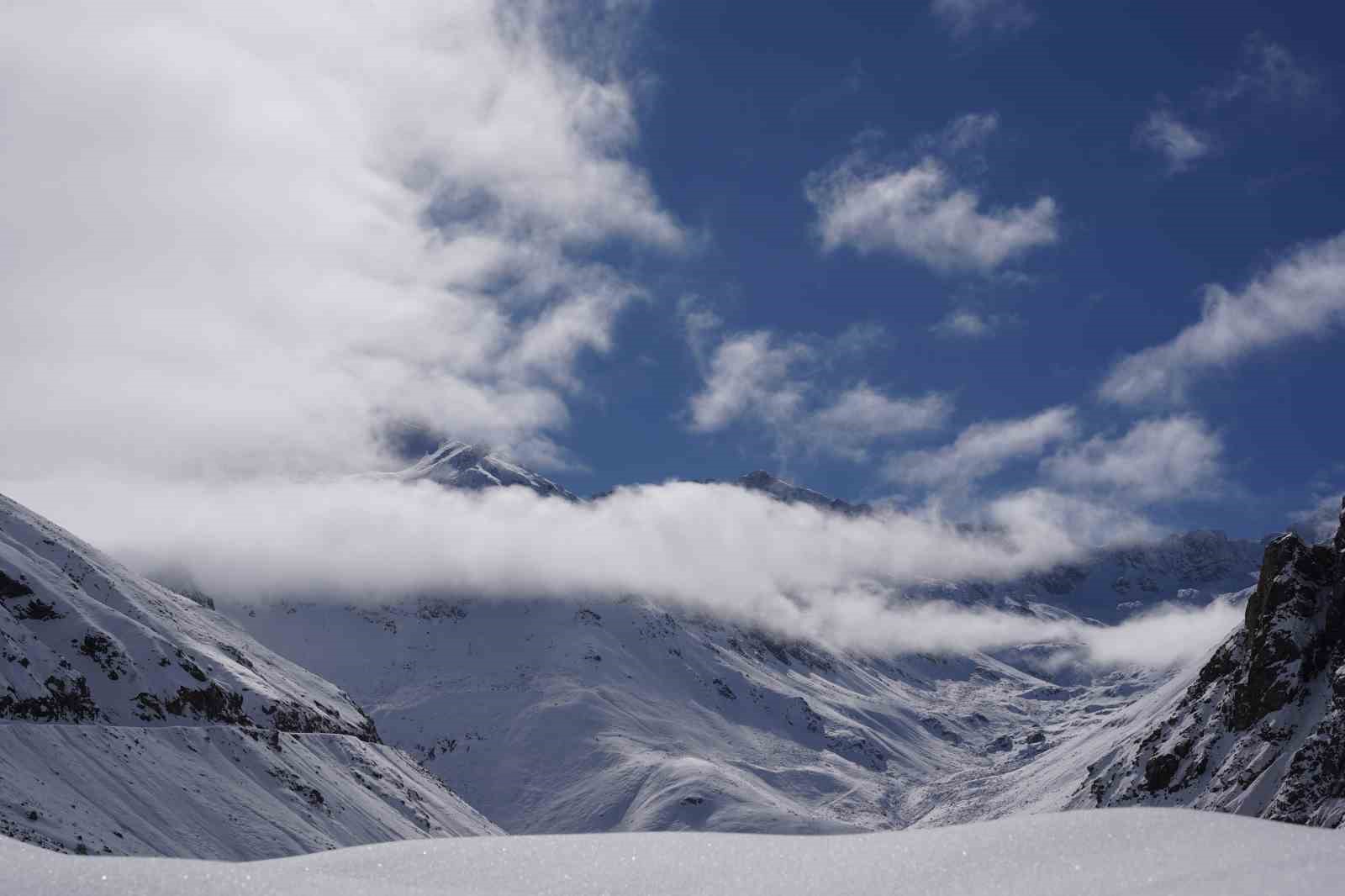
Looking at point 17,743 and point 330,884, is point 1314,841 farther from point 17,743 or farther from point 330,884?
point 17,743

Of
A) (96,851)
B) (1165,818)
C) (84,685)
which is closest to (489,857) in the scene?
(1165,818)

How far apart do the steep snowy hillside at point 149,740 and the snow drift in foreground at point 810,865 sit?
73.7m

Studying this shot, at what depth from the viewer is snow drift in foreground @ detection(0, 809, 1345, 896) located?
26.1 feet

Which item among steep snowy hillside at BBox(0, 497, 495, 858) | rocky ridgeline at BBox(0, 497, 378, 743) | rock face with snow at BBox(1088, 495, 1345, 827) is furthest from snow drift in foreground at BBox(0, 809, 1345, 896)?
rock face with snow at BBox(1088, 495, 1345, 827)

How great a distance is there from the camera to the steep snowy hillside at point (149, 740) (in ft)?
270

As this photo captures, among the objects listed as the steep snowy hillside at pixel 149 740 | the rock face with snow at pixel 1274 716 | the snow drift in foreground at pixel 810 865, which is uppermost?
the rock face with snow at pixel 1274 716

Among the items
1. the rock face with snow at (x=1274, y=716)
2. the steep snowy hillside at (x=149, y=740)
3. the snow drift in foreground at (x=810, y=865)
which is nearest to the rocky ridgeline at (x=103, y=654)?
the steep snowy hillside at (x=149, y=740)

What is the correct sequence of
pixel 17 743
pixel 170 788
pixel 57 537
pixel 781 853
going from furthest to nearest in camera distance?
1. pixel 57 537
2. pixel 170 788
3. pixel 17 743
4. pixel 781 853

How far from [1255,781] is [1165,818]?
401 ft

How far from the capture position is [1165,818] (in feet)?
31.1

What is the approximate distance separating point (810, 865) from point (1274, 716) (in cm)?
12930

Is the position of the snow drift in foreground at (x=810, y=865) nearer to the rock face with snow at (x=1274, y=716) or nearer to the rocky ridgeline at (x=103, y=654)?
the rocky ridgeline at (x=103, y=654)

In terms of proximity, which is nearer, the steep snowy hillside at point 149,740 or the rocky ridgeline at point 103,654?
the steep snowy hillside at point 149,740

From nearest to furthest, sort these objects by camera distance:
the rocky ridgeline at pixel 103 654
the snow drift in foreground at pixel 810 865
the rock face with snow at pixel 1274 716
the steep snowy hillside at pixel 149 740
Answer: the snow drift in foreground at pixel 810 865
the steep snowy hillside at pixel 149 740
the rocky ridgeline at pixel 103 654
the rock face with snow at pixel 1274 716
